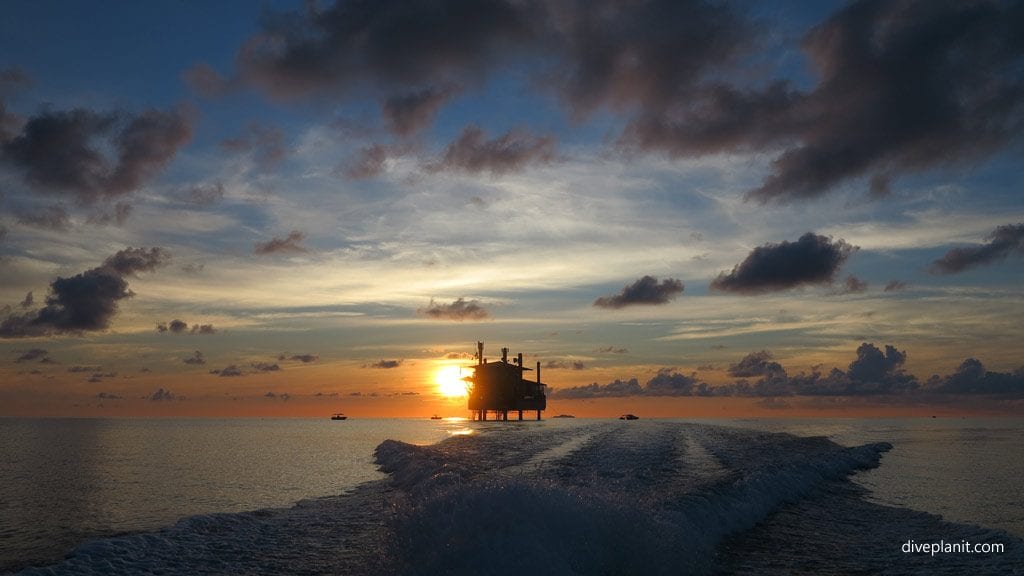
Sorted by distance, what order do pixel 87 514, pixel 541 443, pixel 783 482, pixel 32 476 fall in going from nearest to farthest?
pixel 87 514 < pixel 783 482 < pixel 32 476 < pixel 541 443

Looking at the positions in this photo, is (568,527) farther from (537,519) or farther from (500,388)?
(500,388)

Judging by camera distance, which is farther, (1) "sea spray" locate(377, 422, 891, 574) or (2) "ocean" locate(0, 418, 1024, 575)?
(2) "ocean" locate(0, 418, 1024, 575)

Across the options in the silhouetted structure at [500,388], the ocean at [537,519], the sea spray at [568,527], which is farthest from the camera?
the silhouetted structure at [500,388]

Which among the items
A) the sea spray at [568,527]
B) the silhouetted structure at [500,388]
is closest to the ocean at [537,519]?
the sea spray at [568,527]

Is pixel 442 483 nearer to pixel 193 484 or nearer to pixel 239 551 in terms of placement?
pixel 239 551

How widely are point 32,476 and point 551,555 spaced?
4072 cm

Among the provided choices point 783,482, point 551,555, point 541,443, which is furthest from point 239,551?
point 541,443

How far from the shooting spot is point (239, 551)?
16.7 meters

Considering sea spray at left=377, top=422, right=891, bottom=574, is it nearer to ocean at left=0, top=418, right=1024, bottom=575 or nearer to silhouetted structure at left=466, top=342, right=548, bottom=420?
ocean at left=0, top=418, right=1024, bottom=575

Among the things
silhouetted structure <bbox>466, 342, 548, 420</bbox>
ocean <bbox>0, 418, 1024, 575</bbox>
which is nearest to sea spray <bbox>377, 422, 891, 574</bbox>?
ocean <bbox>0, 418, 1024, 575</bbox>

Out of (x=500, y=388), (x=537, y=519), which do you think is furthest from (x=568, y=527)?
(x=500, y=388)

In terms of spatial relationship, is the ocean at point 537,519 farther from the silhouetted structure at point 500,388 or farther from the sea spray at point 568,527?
the silhouetted structure at point 500,388

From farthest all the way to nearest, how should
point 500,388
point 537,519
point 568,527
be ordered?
point 500,388 → point 568,527 → point 537,519

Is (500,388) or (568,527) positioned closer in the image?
(568,527)
